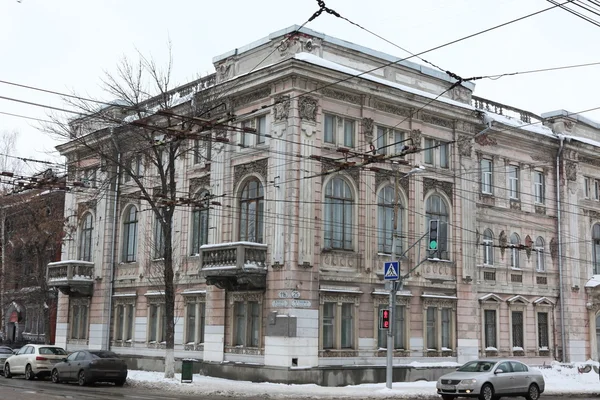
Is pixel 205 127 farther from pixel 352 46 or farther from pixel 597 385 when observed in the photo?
pixel 597 385

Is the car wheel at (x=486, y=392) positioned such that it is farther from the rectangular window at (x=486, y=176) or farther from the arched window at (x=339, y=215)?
the rectangular window at (x=486, y=176)

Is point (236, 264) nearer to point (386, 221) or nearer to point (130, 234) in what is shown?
point (386, 221)

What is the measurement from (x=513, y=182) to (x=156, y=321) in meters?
19.9

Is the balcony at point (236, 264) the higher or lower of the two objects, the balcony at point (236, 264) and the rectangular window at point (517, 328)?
the higher

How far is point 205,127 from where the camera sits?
20844 mm

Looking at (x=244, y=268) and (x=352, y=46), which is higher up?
(x=352, y=46)

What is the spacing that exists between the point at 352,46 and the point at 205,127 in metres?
15.2

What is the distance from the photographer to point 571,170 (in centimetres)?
4297

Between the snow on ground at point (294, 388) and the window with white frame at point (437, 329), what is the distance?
5.78ft

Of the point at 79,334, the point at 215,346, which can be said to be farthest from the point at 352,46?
the point at 79,334

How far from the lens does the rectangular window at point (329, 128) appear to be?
32.8 m

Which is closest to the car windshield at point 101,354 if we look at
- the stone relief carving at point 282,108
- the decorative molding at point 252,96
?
the stone relief carving at point 282,108

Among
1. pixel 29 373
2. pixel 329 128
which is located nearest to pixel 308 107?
pixel 329 128

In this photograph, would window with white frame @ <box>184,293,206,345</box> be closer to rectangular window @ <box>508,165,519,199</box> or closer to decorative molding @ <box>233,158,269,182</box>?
decorative molding @ <box>233,158,269,182</box>
